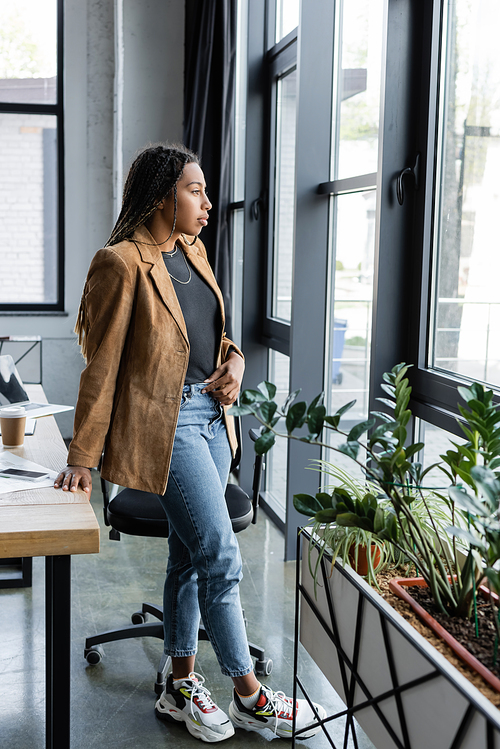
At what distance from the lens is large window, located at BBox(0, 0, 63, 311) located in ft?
16.5

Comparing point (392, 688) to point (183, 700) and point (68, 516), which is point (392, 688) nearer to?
point (68, 516)

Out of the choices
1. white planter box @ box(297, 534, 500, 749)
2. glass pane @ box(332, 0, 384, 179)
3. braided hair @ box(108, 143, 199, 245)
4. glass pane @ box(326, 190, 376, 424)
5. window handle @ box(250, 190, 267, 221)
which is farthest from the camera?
window handle @ box(250, 190, 267, 221)

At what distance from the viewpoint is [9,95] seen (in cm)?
507

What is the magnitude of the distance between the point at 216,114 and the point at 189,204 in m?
2.55

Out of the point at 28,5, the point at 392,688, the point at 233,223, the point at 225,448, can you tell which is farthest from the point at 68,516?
the point at 28,5

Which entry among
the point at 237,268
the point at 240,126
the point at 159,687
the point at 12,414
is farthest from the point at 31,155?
the point at 159,687

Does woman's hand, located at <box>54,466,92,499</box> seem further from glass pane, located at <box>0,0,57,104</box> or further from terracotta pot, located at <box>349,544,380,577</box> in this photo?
glass pane, located at <box>0,0,57,104</box>

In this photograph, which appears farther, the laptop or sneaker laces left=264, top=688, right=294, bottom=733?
the laptop

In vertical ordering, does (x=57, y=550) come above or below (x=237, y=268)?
below

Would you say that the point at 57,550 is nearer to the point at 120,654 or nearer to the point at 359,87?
the point at 120,654

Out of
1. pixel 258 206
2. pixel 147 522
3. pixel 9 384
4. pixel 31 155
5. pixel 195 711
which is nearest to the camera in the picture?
pixel 195 711

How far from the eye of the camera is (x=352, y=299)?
2930 millimetres

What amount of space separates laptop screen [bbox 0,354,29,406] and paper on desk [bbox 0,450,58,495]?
0.53 meters

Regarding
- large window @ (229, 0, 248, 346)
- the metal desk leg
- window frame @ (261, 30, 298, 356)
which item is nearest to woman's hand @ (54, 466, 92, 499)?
the metal desk leg
